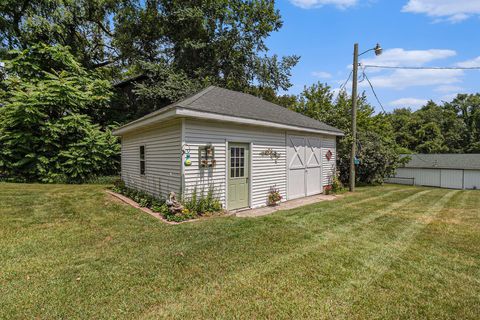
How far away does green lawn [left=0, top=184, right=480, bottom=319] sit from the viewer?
2.60m

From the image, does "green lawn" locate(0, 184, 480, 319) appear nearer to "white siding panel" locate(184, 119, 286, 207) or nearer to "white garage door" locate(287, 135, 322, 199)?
"white siding panel" locate(184, 119, 286, 207)

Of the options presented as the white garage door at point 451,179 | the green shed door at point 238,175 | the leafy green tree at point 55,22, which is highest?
the leafy green tree at point 55,22

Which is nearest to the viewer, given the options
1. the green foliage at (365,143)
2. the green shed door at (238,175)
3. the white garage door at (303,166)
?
the green shed door at (238,175)

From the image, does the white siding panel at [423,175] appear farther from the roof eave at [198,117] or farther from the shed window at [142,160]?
the shed window at [142,160]

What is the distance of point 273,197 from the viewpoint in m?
7.71

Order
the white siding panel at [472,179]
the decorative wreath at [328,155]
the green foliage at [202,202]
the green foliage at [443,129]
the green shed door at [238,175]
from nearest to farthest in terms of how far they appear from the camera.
→ the green foliage at [202,202] < the green shed door at [238,175] < the decorative wreath at [328,155] < the white siding panel at [472,179] < the green foliage at [443,129]

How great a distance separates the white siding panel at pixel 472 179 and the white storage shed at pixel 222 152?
24.1 metres

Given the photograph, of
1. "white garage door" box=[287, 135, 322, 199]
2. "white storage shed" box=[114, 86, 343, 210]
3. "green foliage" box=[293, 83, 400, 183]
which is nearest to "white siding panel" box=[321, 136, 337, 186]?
"white garage door" box=[287, 135, 322, 199]

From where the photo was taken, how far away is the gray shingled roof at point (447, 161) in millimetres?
23875

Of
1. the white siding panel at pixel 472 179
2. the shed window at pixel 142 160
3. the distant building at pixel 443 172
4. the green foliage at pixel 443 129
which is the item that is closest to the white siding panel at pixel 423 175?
the distant building at pixel 443 172

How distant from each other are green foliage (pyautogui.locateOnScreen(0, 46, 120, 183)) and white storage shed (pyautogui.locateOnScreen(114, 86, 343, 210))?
4.20 metres

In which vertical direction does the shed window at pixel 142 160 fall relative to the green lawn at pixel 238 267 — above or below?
above

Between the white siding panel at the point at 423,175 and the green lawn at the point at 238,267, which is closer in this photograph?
the green lawn at the point at 238,267

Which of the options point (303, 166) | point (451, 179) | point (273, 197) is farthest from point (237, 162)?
point (451, 179)
